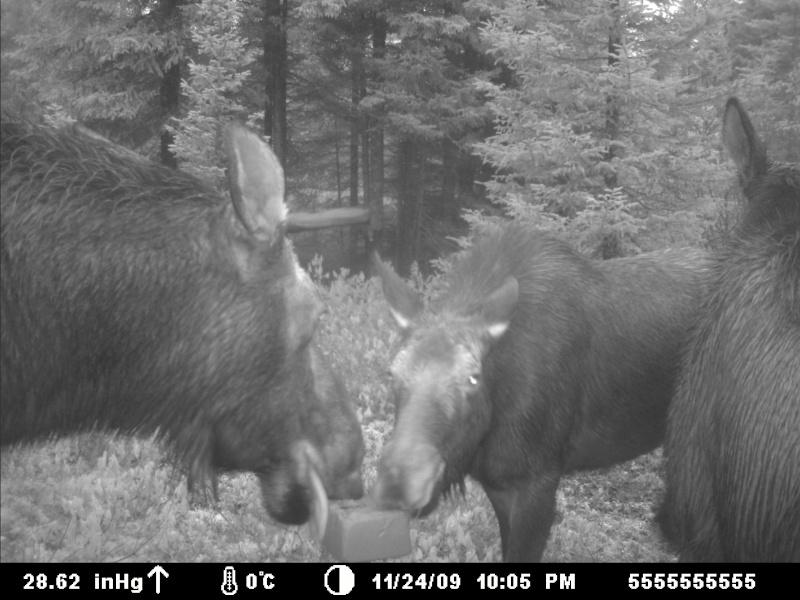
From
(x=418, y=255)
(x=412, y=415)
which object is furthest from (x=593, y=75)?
(x=412, y=415)

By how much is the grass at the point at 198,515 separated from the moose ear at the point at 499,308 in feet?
3.76

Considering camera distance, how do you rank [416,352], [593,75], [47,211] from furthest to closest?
[593,75], [416,352], [47,211]

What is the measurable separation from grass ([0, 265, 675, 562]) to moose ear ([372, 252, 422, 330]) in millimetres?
1158

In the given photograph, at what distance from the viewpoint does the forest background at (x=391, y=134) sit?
3537mm

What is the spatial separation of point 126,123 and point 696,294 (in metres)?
3.89

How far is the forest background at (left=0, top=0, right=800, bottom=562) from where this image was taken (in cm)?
354

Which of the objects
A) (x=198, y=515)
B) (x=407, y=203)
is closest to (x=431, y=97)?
(x=407, y=203)

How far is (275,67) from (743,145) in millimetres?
3352

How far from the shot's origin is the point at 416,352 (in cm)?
387

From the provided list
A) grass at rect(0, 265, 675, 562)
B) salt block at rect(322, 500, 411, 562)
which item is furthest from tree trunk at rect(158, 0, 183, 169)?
salt block at rect(322, 500, 411, 562)

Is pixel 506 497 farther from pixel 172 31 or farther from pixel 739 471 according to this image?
pixel 172 31

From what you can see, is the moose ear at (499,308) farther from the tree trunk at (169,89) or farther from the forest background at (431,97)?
the tree trunk at (169,89)
